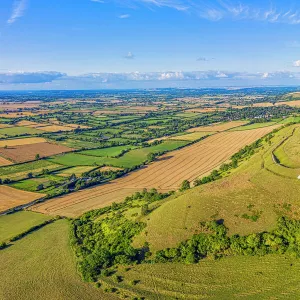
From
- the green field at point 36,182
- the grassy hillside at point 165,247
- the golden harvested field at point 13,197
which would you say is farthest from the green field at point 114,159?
the grassy hillside at point 165,247

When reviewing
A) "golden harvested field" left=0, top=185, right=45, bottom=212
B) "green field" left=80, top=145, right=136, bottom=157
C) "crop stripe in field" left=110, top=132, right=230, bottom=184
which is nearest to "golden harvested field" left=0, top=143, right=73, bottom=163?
"green field" left=80, top=145, right=136, bottom=157

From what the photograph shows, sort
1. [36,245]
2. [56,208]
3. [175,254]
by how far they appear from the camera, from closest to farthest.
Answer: [175,254]
[36,245]
[56,208]

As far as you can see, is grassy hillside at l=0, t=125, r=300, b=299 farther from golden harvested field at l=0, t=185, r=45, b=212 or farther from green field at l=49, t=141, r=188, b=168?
green field at l=49, t=141, r=188, b=168

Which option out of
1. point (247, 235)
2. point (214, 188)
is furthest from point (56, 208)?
point (247, 235)

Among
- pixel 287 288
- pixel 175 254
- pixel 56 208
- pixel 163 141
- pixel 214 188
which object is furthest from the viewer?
pixel 163 141

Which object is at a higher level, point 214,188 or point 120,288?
point 214,188

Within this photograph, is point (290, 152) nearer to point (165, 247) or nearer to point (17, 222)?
point (165, 247)

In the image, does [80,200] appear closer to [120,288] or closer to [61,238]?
[61,238]

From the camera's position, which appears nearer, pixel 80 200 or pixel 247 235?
pixel 247 235
